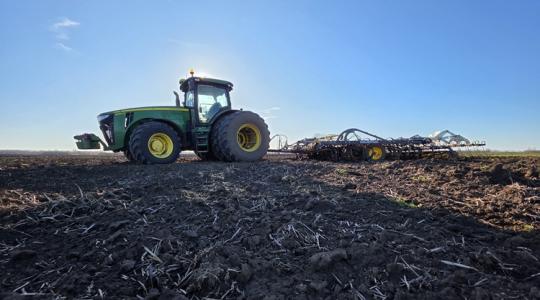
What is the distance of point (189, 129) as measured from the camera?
32.1ft

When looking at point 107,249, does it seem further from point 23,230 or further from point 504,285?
point 504,285

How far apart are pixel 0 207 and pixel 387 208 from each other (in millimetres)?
4167

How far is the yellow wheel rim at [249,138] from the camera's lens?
34.3ft

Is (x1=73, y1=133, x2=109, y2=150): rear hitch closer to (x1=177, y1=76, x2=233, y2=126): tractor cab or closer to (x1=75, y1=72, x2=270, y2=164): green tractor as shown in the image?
(x1=75, y1=72, x2=270, y2=164): green tractor

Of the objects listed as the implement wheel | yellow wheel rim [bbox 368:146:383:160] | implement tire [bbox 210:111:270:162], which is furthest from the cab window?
yellow wheel rim [bbox 368:146:383:160]

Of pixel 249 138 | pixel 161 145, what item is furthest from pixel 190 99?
pixel 249 138

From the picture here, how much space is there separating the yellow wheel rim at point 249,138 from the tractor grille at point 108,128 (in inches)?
136

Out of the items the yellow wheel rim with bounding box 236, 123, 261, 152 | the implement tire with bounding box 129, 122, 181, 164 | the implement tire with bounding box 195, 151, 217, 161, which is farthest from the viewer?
the implement tire with bounding box 195, 151, 217, 161

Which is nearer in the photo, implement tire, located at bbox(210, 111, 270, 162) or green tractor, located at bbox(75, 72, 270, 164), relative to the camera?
green tractor, located at bbox(75, 72, 270, 164)

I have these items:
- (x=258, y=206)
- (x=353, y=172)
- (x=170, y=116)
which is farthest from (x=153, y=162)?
(x=258, y=206)

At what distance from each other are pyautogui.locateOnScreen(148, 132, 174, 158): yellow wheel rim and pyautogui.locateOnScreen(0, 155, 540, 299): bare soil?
157 inches

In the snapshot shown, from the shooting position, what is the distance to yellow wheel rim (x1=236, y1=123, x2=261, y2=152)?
10455 millimetres

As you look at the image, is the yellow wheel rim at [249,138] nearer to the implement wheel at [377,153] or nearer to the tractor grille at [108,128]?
the tractor grille at [108,128]

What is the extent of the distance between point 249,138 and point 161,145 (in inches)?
110
